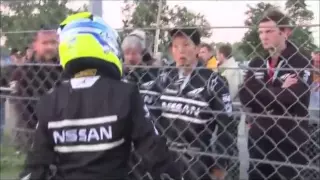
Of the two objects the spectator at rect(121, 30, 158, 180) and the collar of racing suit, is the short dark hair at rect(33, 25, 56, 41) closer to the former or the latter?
the spectator at rect(121, 30, 158, 180)

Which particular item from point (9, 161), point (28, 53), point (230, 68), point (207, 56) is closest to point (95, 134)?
point (230, 68)

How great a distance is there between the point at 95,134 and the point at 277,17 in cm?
108

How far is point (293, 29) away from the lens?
2.76m

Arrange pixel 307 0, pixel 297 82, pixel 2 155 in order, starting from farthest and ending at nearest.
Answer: pixel 2 155 → pixel 297 82 → pixel 307 0

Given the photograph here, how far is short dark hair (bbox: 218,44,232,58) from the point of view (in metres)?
2.86

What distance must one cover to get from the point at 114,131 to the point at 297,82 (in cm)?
112

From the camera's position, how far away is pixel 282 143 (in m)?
3.13

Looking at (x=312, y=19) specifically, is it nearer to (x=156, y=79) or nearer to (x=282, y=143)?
(x=282, y=143)

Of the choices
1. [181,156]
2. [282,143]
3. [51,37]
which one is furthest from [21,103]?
[282,143]

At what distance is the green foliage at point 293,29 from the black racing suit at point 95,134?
2.59 feet

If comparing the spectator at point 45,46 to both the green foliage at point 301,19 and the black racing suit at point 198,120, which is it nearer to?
the black racing suit at point 198,120

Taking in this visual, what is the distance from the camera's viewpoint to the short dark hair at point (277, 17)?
2.78 m

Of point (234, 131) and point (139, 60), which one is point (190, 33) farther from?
point (234, 131)

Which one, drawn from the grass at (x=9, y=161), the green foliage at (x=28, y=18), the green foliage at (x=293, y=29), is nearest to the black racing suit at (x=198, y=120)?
the green foliage at (x=293, y=29)
